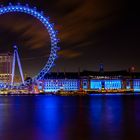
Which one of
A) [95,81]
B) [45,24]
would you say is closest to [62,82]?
[95,81]

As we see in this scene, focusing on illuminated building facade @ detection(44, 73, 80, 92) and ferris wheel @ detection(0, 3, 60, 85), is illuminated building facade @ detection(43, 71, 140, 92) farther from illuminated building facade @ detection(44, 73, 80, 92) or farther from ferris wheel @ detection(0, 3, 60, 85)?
ferris wheel @ detection(0, 3, 60, 85)

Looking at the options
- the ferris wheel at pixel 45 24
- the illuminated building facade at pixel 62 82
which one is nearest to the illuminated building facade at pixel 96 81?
the illuminated building facade at pixel 62 82

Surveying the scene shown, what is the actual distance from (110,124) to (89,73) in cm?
9563

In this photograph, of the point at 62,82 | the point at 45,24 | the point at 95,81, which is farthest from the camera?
the point at 95,81

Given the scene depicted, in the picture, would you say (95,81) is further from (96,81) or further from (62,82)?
(62,82)

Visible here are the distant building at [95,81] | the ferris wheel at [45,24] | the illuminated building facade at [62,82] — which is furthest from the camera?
the distant building at [95,81]

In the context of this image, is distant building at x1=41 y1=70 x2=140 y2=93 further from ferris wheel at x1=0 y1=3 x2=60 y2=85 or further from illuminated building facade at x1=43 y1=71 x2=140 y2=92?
ferris wheel at x1=0 y1=3 x2=60 y2=85

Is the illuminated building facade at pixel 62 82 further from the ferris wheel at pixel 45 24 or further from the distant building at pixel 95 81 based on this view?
the ferris wheel at pixel 45 24

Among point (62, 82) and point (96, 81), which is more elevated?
point (96, 81)

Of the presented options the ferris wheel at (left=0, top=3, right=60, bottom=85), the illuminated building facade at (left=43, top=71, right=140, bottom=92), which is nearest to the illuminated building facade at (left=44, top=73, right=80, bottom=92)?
the illuminated building facade at (left=43, top=71, right=140, bottom=92)

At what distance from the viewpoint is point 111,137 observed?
51.8 feet

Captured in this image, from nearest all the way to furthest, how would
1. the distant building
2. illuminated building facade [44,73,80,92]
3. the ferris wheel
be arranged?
the ferris wheel < illuminated building facade [44,73,80,92] < the distant building

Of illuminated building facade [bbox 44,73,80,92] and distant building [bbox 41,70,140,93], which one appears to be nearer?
illuminated building facade [bbox 44,73,80,92]

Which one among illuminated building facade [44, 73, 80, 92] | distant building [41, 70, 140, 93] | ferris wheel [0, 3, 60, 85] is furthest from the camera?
distant building [41, 70, 140, 93]
